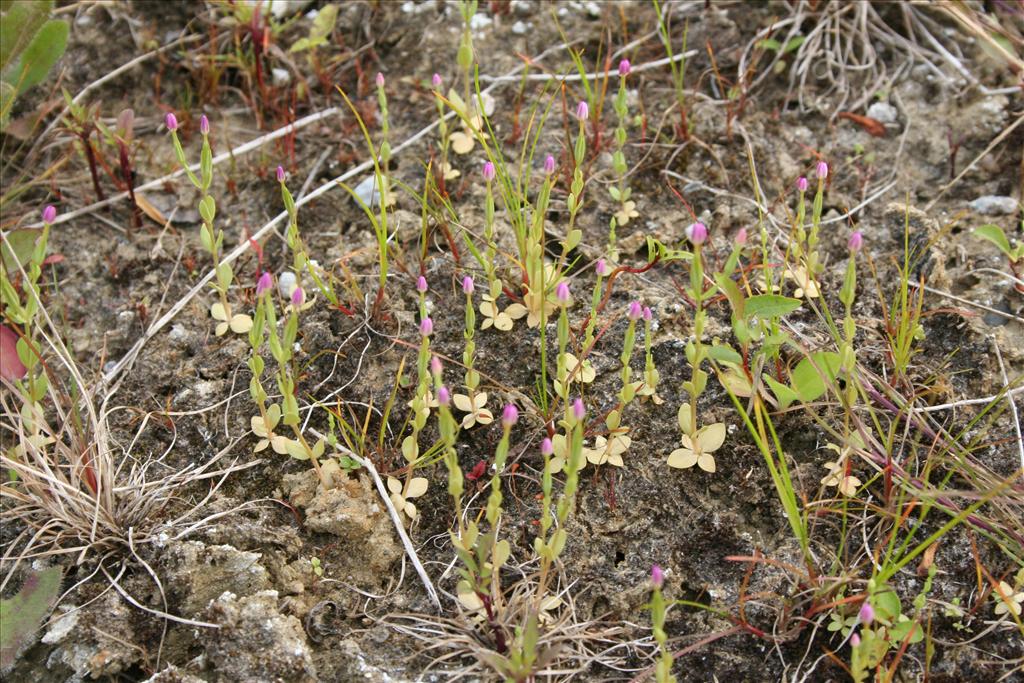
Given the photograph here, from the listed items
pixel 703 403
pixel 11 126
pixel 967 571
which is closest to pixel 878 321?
pixel 703 403

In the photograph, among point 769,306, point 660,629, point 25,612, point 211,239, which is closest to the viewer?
point 660,629

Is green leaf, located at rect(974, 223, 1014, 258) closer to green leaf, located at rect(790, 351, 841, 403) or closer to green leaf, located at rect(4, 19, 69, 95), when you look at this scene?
green leaf, located at rect(790, 351, 841, 403)

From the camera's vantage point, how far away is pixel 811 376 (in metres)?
1.95

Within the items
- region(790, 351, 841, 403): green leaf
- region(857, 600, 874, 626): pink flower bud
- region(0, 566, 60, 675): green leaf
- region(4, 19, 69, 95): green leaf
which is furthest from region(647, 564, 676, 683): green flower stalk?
region(4, 19, 69, 95): green leaf

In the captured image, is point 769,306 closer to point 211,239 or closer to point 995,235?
point 995,235

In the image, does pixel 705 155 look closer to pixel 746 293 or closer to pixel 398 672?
pixel 746 293

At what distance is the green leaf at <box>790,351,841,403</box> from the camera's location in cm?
189

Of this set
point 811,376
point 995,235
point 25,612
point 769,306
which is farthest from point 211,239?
point 995,235

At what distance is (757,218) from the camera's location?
8.12 feet

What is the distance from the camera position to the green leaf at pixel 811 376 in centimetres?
189

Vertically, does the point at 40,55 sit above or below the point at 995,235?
above

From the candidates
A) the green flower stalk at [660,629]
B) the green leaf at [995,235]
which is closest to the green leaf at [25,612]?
the green flower stalk at [660,629]

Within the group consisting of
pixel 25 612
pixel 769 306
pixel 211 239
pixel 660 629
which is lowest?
pixel 25 612

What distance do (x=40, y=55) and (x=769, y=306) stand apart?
7.18 ft
